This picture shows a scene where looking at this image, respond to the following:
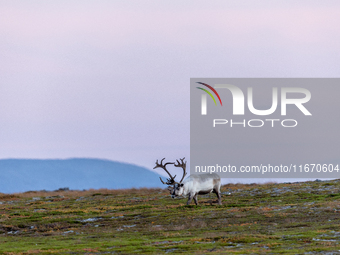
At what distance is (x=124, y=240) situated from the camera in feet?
102

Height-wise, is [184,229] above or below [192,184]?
below

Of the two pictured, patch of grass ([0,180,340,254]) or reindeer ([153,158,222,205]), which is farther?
reindeer ([153,158,222,205])

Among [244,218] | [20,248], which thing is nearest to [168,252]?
[20,248]

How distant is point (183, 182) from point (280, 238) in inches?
774

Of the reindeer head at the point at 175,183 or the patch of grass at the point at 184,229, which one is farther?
A: the reindeer head at the point at 175,183

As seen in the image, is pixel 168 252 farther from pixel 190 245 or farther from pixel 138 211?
pixel 138 211

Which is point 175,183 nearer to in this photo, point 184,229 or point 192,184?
point 192,184

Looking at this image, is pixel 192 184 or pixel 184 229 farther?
pixel 192 184

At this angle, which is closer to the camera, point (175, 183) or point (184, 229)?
point (184, 229)

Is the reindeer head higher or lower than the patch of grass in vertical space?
higher

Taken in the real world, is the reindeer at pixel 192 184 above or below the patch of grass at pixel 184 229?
above

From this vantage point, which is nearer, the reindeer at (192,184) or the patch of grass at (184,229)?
the patch of grass at (184,229)

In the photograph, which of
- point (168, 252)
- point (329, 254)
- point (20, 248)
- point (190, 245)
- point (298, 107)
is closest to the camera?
point (329, 254)

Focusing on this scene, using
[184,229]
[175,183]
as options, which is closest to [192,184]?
[175,183]
